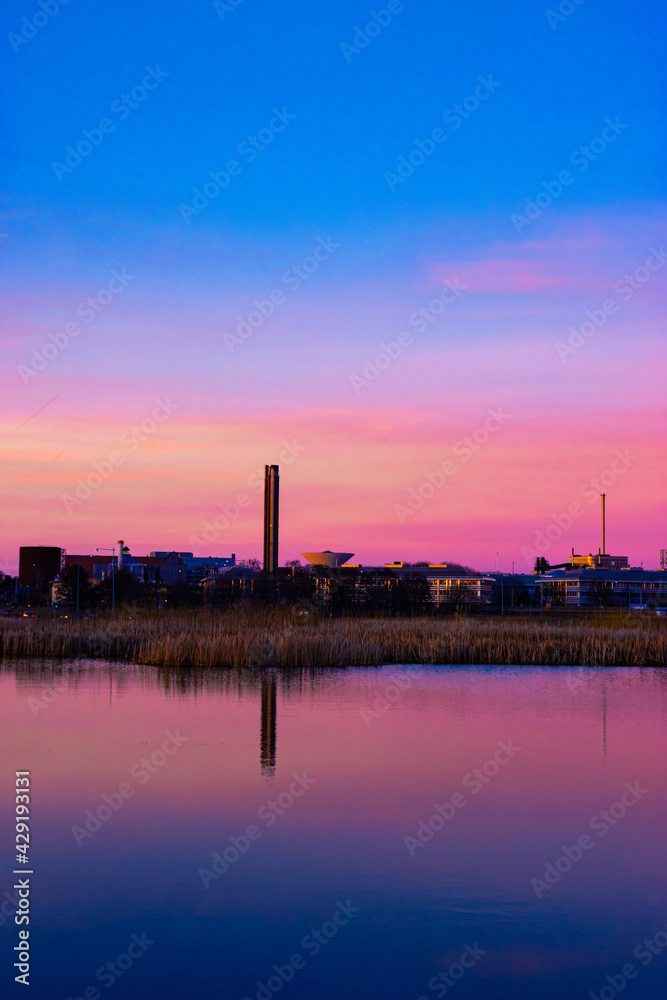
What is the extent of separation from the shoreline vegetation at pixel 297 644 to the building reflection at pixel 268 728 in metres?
3.21

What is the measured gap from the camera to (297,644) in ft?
85.5

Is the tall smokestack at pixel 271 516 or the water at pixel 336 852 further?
the tall smokestack at pixel 271 516

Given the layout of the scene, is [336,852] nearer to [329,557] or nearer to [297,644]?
[297,644]

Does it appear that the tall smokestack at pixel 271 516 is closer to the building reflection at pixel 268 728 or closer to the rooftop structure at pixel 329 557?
the rooftop structure at pixel 329 557

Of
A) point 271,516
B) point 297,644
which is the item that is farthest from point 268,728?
point 271,516

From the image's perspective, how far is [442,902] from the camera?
7629 mm

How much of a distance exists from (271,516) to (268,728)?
7579 centimetres

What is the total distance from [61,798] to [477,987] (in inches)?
226

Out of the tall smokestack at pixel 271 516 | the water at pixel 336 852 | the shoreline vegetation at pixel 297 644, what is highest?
the tall smokestack at pixel 271 516

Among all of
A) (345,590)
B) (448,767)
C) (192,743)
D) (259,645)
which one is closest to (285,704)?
(192,743)

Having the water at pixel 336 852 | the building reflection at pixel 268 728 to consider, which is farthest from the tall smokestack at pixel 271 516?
the water at pixel 336 852

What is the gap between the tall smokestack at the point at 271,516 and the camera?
89812mm

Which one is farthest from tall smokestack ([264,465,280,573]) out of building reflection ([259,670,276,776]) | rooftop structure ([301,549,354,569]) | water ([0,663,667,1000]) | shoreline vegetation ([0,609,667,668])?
water ([0,663,667,1000])

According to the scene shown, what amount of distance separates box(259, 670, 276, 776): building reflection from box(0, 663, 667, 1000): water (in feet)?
0.23
